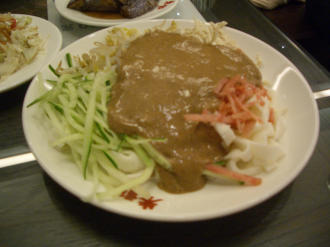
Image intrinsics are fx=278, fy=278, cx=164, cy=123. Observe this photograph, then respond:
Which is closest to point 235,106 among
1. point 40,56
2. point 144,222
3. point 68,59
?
point 144,222

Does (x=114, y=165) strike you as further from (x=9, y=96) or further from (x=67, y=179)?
(x=9, y=96)

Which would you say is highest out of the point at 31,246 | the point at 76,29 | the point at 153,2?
the point at 153,2

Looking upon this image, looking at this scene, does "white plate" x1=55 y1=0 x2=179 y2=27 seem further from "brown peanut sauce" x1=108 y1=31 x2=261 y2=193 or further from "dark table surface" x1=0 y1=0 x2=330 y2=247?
"dark table surface" x1=0 y1=0 x2=330 y2=247

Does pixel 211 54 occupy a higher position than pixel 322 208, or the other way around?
pixel 211 54

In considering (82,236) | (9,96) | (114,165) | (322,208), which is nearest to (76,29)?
(9,96)

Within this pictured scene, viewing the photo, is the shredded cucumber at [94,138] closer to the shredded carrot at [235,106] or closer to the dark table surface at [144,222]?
the dark table surface at [144,222]

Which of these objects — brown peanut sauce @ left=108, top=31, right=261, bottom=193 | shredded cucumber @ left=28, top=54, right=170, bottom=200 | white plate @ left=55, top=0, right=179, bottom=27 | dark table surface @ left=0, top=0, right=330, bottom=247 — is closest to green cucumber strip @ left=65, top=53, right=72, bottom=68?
shredded cucumber @ left=28, top=54, right=170, bottom=200

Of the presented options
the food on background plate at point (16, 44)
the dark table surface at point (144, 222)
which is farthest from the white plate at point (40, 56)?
the dark table surface at point (144, 222)
